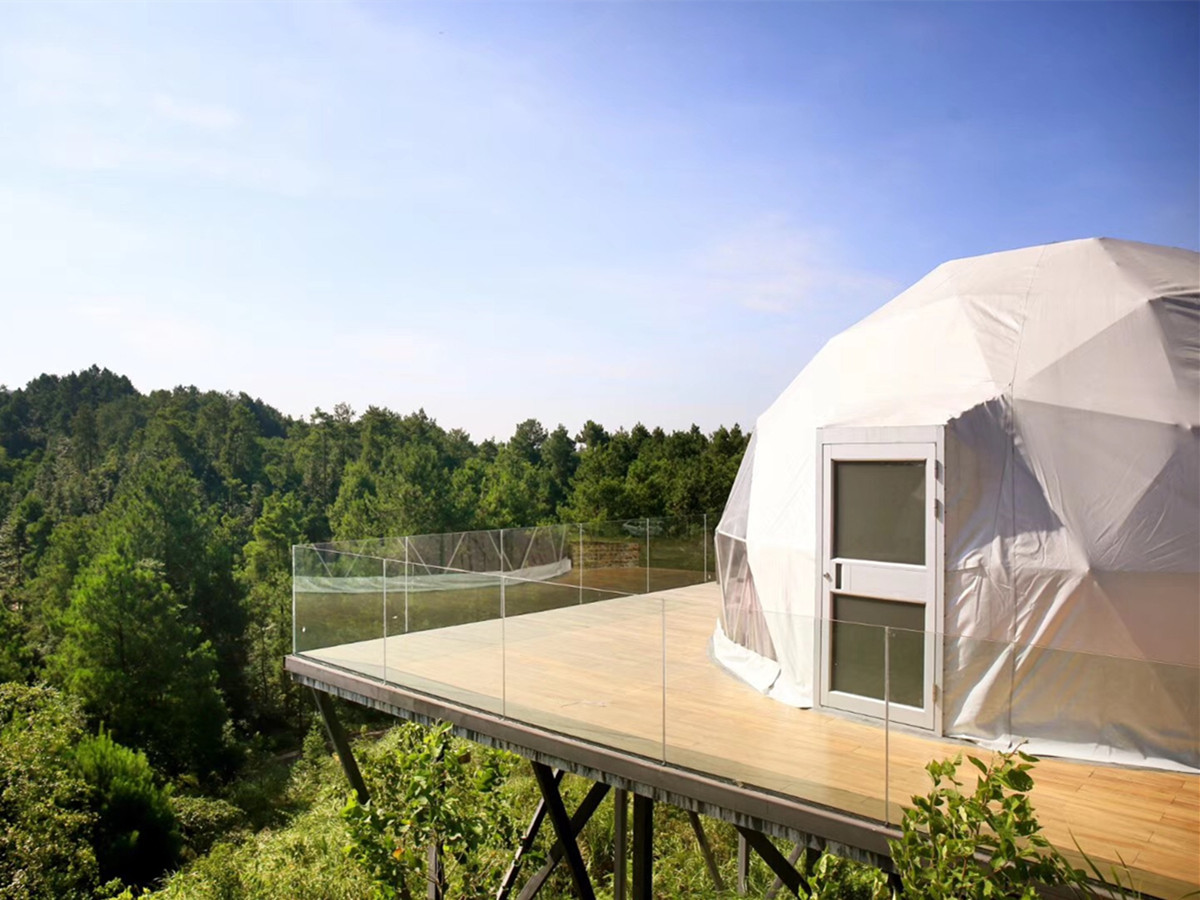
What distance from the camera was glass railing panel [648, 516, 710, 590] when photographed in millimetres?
13562

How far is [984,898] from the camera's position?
314 cm

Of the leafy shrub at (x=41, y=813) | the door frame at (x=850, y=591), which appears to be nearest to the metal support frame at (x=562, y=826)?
A: the door frame at (x=850, y=591)

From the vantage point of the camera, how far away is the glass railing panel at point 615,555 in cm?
1302

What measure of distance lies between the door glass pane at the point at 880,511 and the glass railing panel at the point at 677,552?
599cm

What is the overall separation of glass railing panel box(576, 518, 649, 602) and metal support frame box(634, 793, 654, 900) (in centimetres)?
541

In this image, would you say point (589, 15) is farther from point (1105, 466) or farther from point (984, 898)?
point (984, 898)

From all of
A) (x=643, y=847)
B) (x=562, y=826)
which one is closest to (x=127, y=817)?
(x=562, y=826)

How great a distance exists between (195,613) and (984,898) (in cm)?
2775

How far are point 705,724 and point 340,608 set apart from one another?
187 inches

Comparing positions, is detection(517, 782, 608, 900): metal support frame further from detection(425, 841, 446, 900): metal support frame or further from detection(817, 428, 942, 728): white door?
detection(817, 428, 942, 728): white door

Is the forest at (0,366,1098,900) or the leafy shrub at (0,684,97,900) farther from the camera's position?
the leafy shrub at (0,684,97,900)

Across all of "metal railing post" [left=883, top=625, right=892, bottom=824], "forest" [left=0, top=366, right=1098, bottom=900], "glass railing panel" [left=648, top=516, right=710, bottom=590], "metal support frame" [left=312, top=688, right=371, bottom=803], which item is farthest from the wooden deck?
"glass railing panel" [left=648, top=516, right=710, bottom=590]

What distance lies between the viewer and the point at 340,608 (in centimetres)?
976

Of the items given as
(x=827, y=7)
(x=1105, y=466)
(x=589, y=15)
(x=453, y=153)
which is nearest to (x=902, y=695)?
(x=1105, y=466)
